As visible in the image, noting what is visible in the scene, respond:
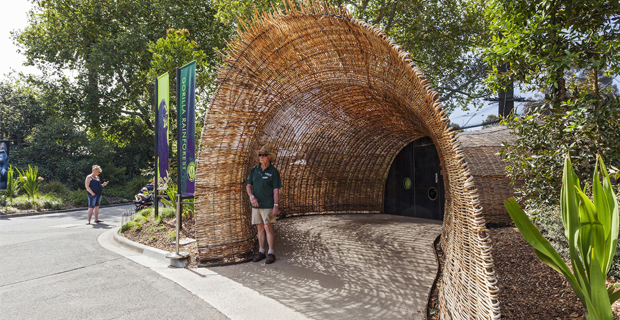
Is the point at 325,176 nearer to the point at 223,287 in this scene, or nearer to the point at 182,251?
the point at 182,251

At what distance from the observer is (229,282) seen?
4.22 m

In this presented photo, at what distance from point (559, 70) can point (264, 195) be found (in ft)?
12.8

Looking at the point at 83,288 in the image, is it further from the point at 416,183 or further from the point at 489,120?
the point at 489,120

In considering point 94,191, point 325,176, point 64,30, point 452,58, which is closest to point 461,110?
point 452,58

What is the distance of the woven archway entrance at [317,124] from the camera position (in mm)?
2779

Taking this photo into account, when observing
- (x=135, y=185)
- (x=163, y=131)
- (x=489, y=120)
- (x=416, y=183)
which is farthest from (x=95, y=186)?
(x=135, y=185)

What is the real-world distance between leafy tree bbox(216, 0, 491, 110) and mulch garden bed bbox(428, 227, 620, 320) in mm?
9090

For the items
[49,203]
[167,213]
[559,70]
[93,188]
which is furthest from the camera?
[49,203]

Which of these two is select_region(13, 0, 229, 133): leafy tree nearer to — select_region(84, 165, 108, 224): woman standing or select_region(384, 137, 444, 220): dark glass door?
select_region(84, 165, 108, 224): woman standing

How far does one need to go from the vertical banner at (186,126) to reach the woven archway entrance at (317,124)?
595 mm

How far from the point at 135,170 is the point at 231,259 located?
21128 mm

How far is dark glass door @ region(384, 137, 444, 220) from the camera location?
9.29m

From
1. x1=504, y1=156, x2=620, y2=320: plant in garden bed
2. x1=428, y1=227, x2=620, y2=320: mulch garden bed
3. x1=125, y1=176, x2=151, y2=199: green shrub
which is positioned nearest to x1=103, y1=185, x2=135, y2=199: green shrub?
x1=125, y1=176, x2=151, y2=199: green shrub

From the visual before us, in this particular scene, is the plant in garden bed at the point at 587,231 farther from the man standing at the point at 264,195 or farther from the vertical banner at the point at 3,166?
the vertical banner at the point at 3,166
